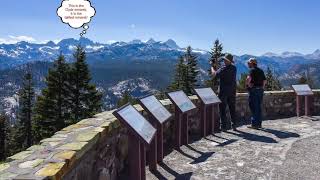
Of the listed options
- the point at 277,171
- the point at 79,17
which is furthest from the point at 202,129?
the point at 79,17

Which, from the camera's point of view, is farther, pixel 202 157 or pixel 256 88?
pixel 256 88

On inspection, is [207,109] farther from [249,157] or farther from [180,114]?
[249,157]

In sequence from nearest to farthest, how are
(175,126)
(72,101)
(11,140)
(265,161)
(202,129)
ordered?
(265,161), (175,126), (202,129), (72,101), (11,140)

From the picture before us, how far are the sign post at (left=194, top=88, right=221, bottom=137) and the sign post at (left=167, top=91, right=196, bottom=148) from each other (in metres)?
0.84

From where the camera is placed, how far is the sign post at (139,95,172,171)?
770cm

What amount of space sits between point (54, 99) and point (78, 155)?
45.9 metres

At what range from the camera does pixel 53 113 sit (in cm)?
4931

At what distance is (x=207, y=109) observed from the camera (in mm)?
11609

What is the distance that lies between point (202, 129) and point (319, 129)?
11.2ft

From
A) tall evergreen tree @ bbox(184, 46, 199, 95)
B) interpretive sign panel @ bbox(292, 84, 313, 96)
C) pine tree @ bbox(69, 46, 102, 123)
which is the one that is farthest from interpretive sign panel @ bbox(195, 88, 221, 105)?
tall evergreen tree @ bbox(184, 46, 199, 95)

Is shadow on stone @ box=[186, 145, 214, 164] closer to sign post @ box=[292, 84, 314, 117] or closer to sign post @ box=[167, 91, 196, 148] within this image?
sign post @ box=[167, 91, 196, 148]

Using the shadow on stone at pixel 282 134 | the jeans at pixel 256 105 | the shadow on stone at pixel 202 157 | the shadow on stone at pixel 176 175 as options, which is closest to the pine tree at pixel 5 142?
the jeans at pixel 256 105

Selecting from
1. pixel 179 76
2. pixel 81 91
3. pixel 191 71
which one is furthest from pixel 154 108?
pixel 191 71

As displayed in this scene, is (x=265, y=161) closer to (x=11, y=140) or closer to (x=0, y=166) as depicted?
(x=0, y=166)
